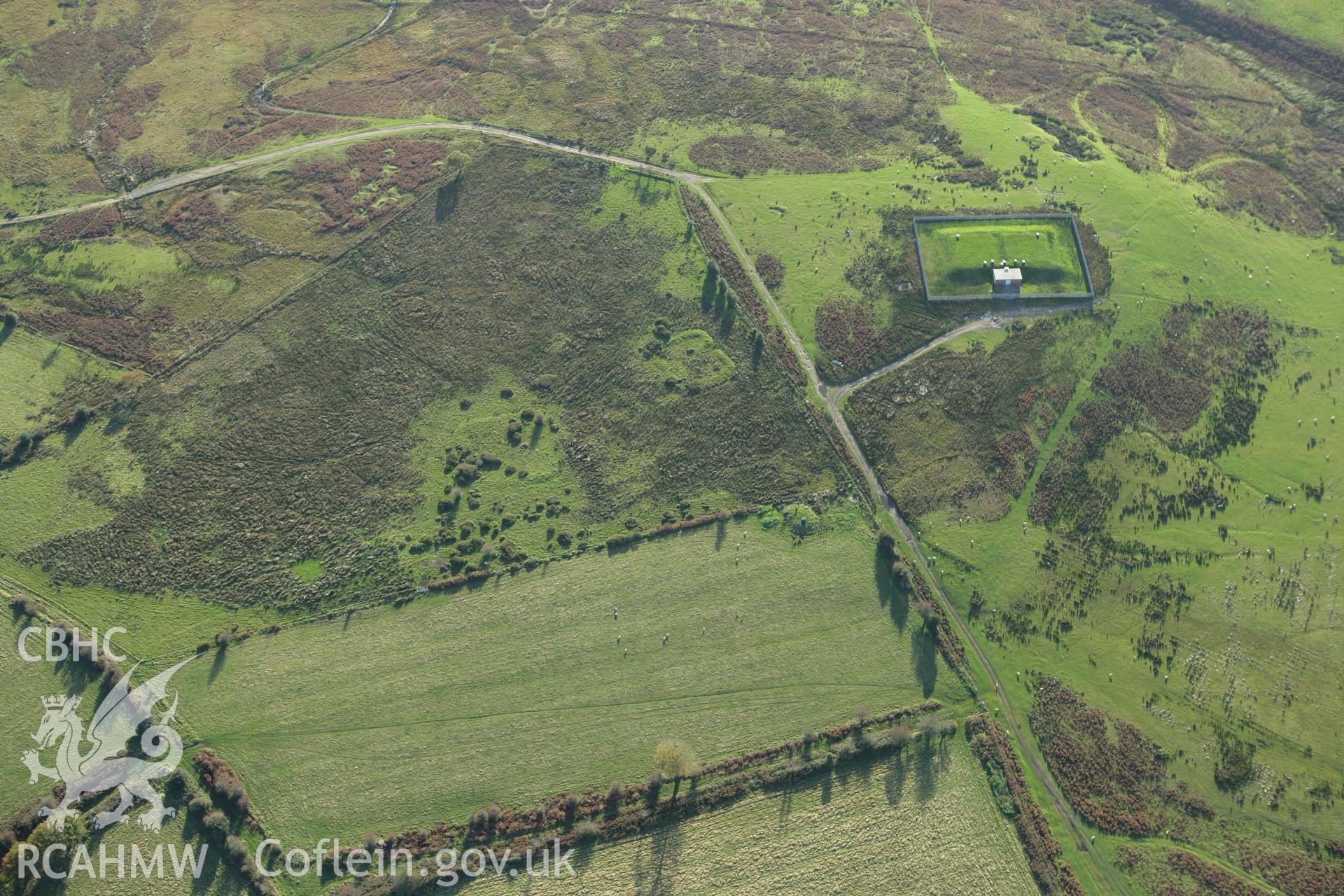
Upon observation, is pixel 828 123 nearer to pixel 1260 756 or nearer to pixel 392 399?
pixel 392 399

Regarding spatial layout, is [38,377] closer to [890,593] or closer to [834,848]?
[890,593]

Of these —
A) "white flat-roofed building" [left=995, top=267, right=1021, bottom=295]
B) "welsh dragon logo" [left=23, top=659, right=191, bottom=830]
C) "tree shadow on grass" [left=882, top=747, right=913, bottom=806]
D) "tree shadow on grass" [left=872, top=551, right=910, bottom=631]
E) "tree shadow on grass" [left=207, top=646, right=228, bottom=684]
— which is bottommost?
"welsh dragon logo" [left=23, top=659, right=191, bottom=830]

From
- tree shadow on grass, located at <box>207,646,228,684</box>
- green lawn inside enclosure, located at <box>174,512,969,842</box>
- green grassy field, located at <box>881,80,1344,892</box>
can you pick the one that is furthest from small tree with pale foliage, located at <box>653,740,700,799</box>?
tree shadow on grass, located at <box>207,646,228,684</box>

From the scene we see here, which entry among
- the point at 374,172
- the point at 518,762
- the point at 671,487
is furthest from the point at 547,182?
the point at 518,762

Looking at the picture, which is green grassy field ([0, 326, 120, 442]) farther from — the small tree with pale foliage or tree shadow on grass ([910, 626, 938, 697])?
tree shadow on grass ([910, 626, 938, 697])

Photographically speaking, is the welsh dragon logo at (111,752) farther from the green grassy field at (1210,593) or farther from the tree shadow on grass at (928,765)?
the green grassy field at (1210,593)

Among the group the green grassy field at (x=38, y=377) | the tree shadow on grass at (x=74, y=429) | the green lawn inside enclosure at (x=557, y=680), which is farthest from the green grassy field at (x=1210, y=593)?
the green grassy field at (x=38, y=377)

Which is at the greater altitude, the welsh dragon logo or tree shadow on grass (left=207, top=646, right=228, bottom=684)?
tree shadow on grass (left=207, top=646, right=228, bottom=684)

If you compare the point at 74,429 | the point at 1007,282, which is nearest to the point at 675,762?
the point at 1007,282
